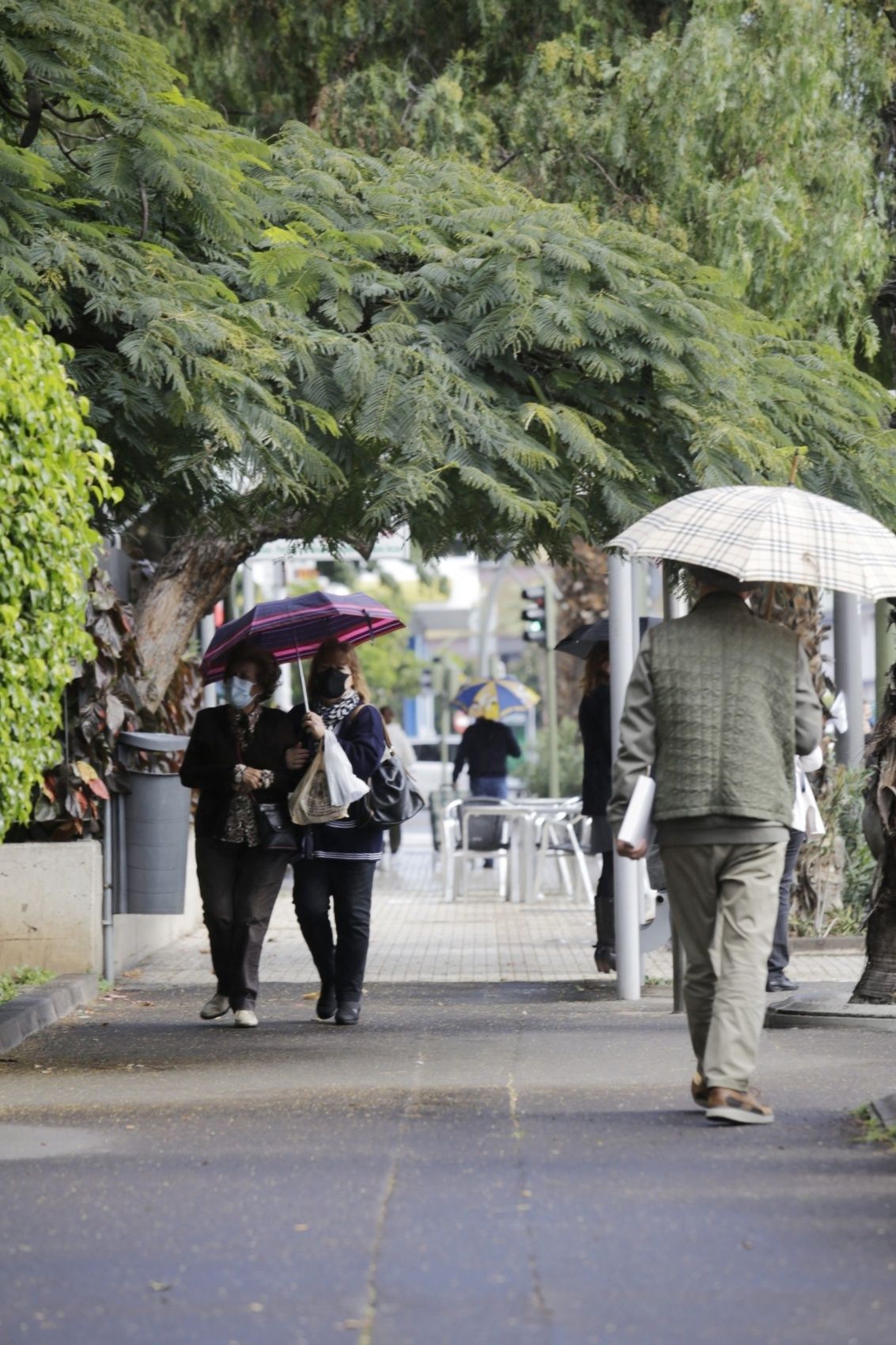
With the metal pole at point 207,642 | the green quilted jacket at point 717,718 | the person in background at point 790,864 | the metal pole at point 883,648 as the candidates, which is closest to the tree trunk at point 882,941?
the metal pole at point 883,648

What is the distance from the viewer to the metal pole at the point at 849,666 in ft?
50.1

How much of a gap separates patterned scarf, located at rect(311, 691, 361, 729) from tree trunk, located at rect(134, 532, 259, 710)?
455cm

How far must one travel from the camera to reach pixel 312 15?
15.7 m

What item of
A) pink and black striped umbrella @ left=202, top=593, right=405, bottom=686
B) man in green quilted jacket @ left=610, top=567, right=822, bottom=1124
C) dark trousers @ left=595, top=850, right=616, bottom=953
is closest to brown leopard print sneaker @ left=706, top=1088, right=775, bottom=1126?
man in green quilted jacket @ left=610, top=567, right=822, bottom=1124

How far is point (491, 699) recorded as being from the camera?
2458 cm

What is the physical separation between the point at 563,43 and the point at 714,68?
1.55m

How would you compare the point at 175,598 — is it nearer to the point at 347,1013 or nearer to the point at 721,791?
the point at 347,1013

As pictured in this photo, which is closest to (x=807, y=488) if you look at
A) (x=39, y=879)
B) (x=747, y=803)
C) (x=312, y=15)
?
(x=747, y=803)

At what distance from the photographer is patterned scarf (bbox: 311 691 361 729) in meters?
9.44

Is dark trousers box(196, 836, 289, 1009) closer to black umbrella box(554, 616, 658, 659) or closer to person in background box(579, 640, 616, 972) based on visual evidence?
person in background box(579, 640, 616, 972)

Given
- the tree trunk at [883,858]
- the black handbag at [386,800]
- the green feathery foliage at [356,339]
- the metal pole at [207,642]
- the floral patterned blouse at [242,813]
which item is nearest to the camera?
the green feathery foliage at [356,339]

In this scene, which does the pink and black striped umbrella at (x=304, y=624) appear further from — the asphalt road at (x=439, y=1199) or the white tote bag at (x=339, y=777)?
the asphalt road at (x=439, y=1199)

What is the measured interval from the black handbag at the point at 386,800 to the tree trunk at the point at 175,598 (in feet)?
15.9

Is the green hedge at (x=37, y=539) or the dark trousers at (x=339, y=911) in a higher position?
the green hedge at (x=37, y=539)
